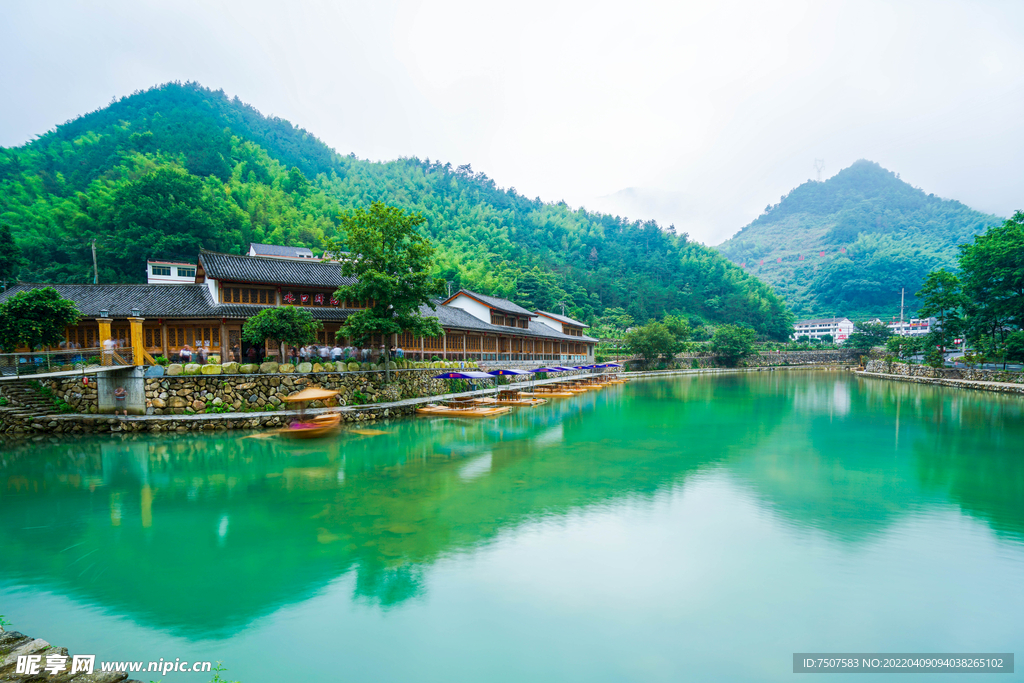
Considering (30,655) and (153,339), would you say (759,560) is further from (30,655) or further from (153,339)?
(153,339)

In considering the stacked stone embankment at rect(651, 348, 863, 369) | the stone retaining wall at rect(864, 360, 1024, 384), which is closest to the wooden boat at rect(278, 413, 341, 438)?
the stone retaining wall at rect(864, 360, 1024, 384)

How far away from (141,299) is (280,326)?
8.72 metres

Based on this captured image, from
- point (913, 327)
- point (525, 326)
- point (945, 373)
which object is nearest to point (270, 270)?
point (525, 326)

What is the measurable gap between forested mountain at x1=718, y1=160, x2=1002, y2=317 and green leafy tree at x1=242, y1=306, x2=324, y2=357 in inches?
4855

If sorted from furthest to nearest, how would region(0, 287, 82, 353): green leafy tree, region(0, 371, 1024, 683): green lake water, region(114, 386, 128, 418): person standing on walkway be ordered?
region(114, 386, 128, 418): person standing on walkway, region(0, 287, 82, 353): green leafy tree, region(0, 371, 1024, 683): green lake water

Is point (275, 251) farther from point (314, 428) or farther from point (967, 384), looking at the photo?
point (967, 384)

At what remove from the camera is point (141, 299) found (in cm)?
2414

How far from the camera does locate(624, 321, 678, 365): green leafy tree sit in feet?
193

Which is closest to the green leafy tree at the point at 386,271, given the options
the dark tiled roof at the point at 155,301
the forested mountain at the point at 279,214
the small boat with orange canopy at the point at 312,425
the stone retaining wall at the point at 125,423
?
the dark tiled roof at the point at 155,301

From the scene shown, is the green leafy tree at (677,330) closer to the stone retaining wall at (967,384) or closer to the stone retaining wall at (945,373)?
the stone retaining wall at (967,384)

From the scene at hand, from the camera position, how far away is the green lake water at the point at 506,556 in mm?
6523

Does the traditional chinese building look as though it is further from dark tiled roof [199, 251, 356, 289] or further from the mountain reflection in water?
the mountain reflection in water

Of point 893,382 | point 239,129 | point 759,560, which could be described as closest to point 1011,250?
point 893,382

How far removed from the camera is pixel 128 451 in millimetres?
17141
